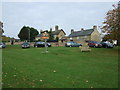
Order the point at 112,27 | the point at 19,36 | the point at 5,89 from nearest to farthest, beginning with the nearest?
the point at 5,89 → the point at 112,27 → the point at 19,36

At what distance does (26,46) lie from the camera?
26234 millimetres

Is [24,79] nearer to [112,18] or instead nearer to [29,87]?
[29,87]

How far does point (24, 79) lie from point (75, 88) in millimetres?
2164

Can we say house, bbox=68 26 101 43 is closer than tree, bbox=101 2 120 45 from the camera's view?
No

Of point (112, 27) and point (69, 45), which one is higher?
point (112, 27)

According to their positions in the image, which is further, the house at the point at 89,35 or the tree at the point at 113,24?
the house at the point at 89,35

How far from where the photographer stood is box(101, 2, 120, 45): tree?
57.1 feet

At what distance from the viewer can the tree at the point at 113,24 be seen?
17414mm

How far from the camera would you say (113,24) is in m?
17.9

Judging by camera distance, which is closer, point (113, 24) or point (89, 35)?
point (113, 24)

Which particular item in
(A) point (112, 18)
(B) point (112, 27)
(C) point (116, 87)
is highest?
(A) point (112, 18)

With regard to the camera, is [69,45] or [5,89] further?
[69,45]

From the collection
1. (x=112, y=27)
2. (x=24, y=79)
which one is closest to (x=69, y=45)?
(x=112, y=27)

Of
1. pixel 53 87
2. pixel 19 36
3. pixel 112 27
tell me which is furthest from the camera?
pixel 19 36
